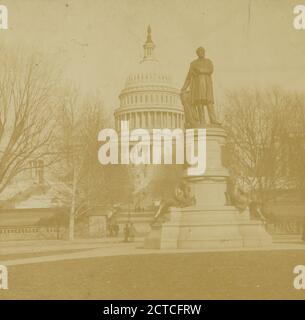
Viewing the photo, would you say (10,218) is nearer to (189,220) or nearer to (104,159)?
(104,159)

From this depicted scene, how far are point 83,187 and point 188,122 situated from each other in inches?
723

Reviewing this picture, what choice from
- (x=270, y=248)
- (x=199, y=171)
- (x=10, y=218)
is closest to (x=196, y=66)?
(x=199, y=171)

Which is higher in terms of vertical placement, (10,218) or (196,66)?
(196,66)

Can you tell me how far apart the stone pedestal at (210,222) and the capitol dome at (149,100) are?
75.5 m

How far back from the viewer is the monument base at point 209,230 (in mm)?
18859

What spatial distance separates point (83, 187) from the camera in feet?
125

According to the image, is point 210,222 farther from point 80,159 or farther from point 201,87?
point 80,159

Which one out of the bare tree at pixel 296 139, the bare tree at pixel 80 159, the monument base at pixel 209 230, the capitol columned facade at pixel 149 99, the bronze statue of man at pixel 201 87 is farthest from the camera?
the capitol columned facade at pixel 149 99

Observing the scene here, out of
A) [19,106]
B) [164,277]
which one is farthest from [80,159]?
[164,277]

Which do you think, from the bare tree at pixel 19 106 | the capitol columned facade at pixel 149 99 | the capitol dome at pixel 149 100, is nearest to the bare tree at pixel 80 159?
the bare tree at pixel 19 106

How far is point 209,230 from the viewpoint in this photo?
18.9m

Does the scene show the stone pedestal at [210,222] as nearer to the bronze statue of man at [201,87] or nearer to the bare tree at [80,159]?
the bronze statue of man at [201,87]

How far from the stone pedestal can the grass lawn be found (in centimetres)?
215
